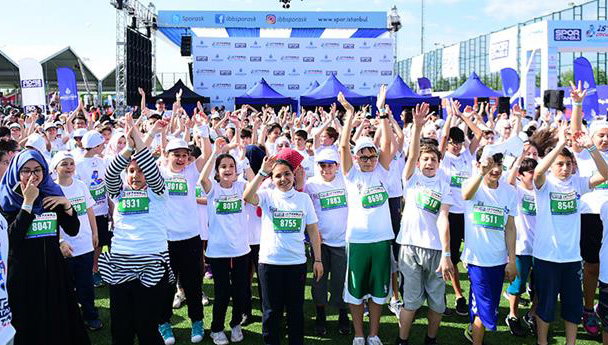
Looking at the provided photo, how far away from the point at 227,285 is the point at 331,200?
119cm

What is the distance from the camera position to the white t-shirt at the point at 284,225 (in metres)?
4.00

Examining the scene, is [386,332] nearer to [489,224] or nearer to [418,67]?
[489,224]

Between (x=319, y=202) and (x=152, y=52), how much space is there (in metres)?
21.4

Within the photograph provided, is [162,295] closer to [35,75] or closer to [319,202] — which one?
[319,202]

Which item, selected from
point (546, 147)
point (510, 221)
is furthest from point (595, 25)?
point (510, 221)

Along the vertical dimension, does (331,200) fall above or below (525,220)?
above

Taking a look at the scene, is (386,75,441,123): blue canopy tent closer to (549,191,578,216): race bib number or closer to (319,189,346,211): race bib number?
(319,189,346,211): race bib number

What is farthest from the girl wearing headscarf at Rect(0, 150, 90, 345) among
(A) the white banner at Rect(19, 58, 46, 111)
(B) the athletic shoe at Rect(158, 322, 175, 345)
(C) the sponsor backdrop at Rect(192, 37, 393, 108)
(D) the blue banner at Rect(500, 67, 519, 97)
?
(C) the sponsor backdrop at Rect(192, 37, 393, 108)

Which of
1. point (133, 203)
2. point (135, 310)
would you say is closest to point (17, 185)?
point (133, 203)

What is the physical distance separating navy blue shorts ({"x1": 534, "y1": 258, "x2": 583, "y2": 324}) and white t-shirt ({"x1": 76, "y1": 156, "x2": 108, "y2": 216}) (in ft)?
14.9

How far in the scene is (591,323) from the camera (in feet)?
15.1

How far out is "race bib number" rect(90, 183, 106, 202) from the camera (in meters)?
5.71

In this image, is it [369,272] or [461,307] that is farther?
[461,307]

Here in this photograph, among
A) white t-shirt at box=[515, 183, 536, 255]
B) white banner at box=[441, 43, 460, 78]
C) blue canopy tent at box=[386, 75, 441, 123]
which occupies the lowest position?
white t-shirt at box=[515, 183, 536, 255]
